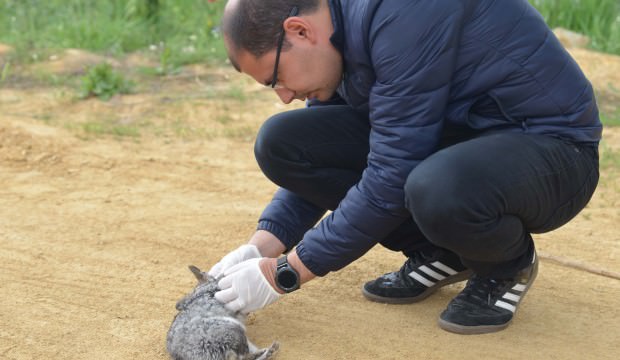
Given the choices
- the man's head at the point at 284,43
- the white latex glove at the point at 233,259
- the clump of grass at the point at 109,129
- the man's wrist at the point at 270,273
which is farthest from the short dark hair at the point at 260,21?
the clump of grass at the point at 109,129

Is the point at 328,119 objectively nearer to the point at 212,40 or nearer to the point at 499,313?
the point at 499,313

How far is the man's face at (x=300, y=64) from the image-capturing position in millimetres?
2732

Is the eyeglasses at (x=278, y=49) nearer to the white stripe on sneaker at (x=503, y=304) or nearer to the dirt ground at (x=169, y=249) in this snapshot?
the dirt ground at (x=169, y=249)

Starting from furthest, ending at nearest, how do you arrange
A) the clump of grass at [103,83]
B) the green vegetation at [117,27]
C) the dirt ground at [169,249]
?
the green vegetation at [117,27]
the clump of grass at [103,83]
the dirt ground at [169,249]

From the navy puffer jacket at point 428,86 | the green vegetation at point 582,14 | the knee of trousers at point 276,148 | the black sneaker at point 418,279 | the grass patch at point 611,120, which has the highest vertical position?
the navy puffer jacket at point 428,86

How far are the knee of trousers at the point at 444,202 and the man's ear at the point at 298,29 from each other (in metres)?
0.59

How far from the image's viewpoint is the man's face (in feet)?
8.96

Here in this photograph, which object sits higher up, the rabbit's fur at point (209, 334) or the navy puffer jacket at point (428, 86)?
the navy puffer jacket at point (428, 86)

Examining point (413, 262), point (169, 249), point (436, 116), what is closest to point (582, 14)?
point (413, 262)

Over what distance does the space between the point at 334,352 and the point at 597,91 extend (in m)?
4.51

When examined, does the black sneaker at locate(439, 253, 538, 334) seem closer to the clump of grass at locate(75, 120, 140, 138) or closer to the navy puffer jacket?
the navy puffer jacket

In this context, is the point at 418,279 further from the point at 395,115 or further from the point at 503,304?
the point at 395,115

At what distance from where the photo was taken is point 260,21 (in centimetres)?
268

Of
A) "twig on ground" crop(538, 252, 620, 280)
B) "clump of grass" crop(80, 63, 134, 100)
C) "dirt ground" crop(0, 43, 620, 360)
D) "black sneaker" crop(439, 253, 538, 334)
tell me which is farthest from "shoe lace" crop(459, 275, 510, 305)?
"clump of grass" crop(80, 63, 134, 100)
